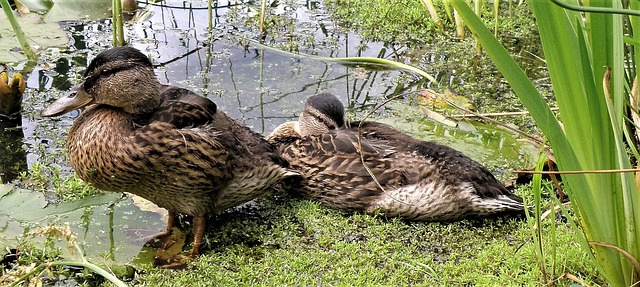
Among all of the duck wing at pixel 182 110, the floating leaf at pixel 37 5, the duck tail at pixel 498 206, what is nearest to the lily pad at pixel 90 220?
the duck wing at pixel 182 110

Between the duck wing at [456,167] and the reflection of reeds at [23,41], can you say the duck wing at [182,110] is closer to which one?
the duck wing at [456,167]

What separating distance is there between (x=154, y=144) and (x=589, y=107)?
2089 mm

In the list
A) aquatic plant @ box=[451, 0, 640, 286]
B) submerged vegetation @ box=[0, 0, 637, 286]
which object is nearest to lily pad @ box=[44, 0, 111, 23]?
submerged vegetation @ box=[0, 0, 637, 286]

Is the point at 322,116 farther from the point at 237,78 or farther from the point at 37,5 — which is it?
the point at 37,5

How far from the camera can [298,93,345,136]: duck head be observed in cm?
487

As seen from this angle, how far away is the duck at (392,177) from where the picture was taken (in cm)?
433

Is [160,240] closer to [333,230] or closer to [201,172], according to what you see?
[201,172]

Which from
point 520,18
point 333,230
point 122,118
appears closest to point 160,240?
point 122,118

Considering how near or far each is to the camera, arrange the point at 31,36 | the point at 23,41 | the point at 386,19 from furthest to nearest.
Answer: the point at 386,19 < the point at 31,36 < the point at 23,41

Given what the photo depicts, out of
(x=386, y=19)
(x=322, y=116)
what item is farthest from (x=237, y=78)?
(x=386, y=19)

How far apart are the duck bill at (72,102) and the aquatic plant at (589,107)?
2.23m

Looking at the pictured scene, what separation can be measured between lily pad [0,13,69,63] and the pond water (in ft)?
0.31

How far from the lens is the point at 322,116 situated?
16.0 ft

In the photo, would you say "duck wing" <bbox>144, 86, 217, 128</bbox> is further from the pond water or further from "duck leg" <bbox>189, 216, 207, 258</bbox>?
the pond water
